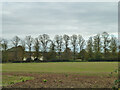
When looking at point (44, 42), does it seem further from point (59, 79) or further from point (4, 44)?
point (59, 79)

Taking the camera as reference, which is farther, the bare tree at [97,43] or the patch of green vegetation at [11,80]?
the bare tree at [97,43]

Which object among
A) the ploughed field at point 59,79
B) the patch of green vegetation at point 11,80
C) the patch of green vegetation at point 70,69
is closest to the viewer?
the ploughed field at point 59,79

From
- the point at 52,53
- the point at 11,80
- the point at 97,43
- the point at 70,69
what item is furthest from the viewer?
the point at 52,53

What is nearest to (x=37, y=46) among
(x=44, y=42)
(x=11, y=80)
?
(x=44, y=42)

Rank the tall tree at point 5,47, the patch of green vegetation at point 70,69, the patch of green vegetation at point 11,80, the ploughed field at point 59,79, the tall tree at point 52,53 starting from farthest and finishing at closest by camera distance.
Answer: the tall tree at point 52,53 < the tall tree at point 5,47 < the patch of green vegetation at point 70,69 < the patch of green vegetation at point 11,80 < the ploughed field at point 59,79

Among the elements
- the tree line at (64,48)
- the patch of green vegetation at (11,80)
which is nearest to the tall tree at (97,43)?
the tree line at (64,48)

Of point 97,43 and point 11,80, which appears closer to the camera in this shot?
point 11,80

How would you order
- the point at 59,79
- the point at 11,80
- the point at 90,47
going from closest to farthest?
the point at 59,79
the point at 11,80
the point at 90,47

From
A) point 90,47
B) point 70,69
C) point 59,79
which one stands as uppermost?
point 90,47

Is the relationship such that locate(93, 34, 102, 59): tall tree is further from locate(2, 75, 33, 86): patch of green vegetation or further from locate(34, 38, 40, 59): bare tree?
locate(2, 75, 33, 86): patch of green vegetation

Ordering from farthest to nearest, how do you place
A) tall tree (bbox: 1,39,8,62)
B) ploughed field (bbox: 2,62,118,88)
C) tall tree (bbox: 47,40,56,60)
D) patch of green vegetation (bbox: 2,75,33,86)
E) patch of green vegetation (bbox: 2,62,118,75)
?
tall tree (bbox: 47,40,56,60) < tall tree (bbox: 1,39,8,62) < patch of green vegetation (bbox: 2,62,118,75) < patch of green vegetation (bbox: 2,75,33,86) < ploughed field (bbox: 2,62,118,88)

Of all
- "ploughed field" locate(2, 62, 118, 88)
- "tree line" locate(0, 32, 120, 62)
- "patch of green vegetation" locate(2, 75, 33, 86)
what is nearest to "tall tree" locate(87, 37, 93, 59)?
"tree line" locate(0, 32, 120, 62)

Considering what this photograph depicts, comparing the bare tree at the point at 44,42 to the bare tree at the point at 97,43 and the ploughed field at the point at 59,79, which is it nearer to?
the bare tree at the point at 97,43

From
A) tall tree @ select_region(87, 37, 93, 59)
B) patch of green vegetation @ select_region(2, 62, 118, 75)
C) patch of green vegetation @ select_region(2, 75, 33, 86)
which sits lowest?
patch of green vegetation @ select_region(2, 62, 118, 75)
